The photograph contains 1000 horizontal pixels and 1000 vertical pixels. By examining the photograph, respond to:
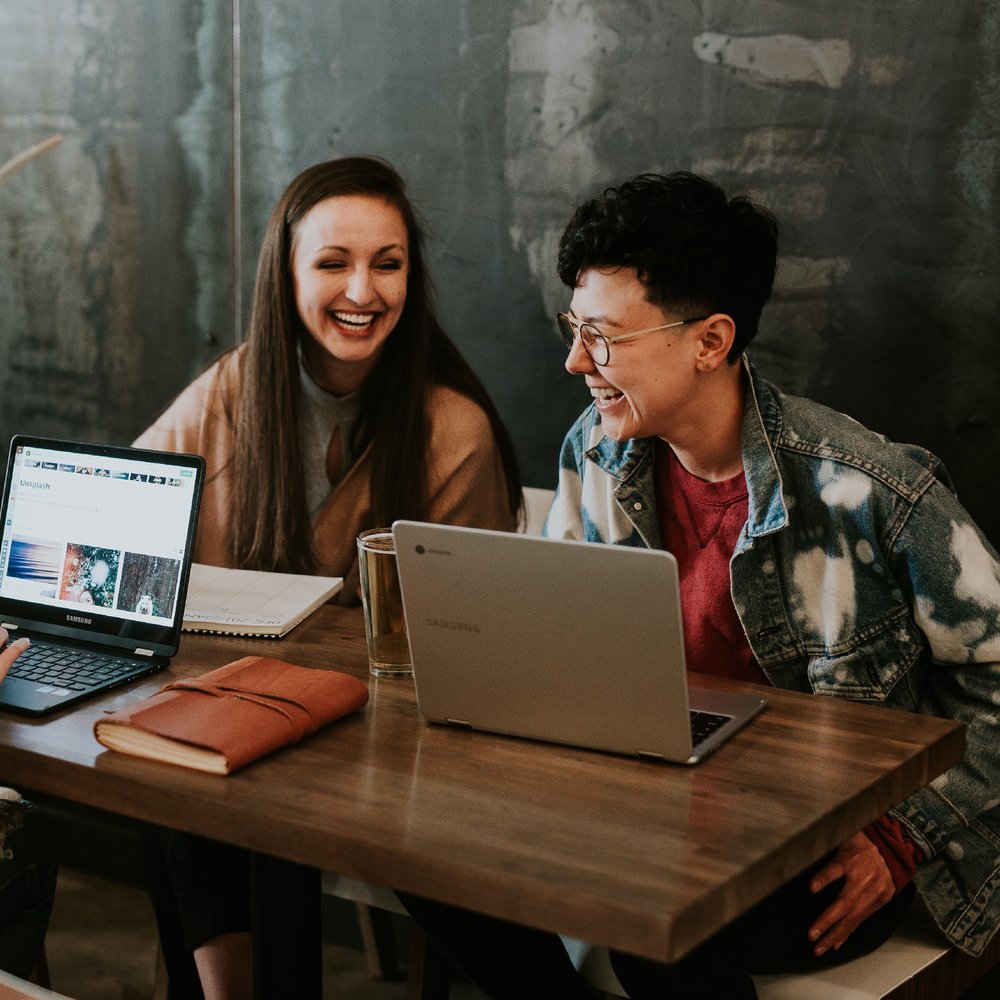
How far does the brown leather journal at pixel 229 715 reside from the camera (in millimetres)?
1354

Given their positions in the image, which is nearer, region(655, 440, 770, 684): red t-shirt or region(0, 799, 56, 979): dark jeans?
region(0, 799, 56, 979): dark jeans

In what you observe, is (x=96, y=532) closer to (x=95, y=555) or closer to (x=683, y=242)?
(x=95, y=555)

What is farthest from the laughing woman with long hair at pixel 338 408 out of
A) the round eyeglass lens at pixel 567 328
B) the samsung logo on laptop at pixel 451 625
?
the samsung logo on laptop at pixel 451 625

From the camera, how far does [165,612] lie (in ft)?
5.67

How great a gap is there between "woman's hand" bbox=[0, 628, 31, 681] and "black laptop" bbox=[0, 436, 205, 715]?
6 centimetres

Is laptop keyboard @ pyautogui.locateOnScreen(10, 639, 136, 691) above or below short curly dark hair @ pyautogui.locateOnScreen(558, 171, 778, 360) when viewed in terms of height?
below

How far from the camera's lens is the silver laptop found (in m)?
1.34

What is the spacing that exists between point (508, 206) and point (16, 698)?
1426 mm

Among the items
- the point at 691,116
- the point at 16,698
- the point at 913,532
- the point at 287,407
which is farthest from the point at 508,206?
the point at 16,698

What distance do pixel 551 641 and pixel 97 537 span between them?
695mm

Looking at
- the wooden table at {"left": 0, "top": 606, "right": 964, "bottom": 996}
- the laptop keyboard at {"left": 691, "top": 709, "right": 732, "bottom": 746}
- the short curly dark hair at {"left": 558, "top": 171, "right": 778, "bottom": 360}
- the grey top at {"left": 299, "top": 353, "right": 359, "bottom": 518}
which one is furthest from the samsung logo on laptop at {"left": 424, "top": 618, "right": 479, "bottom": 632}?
the grey top at {"left": 299, "top": 353, "right": 359, "bottom": 518}

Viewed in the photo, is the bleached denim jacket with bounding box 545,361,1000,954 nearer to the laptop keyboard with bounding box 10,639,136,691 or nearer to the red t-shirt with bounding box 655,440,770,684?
the red t-shirt with bounding box 655,440,770,684

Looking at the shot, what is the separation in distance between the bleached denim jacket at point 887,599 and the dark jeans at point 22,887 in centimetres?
87

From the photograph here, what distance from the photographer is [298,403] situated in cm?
243
